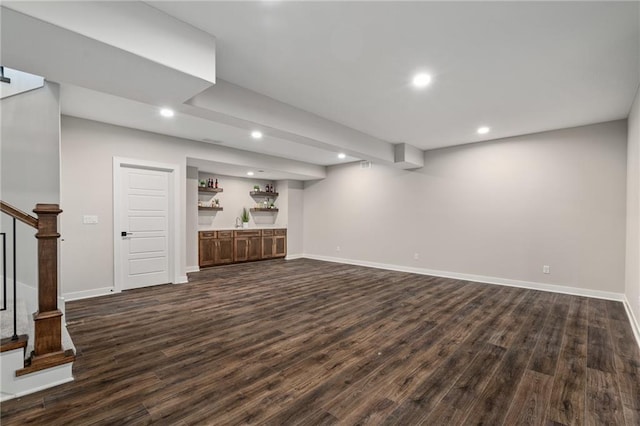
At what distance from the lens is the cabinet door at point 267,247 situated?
8.11 m

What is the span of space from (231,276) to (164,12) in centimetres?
481

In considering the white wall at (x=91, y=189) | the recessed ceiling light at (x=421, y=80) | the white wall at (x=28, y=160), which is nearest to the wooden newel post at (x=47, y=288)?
the white wall at (x=28, y=160)

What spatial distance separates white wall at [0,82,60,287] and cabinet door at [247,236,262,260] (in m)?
4.92

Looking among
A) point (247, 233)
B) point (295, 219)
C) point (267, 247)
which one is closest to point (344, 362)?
point (247, 233)

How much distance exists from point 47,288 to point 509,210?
6359 millimetres

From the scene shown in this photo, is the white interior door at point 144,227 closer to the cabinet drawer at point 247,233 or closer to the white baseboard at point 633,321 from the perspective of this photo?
the cabinet drawer at point 247,233

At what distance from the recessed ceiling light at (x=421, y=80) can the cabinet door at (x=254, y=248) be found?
5.76 metres

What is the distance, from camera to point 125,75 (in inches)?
94.3

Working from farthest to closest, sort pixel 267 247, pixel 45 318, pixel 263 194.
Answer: pixel 263 194
pixel 267 247
pixel 45 318

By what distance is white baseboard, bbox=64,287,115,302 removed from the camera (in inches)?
168

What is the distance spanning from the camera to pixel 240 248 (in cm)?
762

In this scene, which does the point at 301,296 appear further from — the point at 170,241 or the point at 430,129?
the point at 430,129

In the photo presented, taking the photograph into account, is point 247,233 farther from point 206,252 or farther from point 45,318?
point 45,318

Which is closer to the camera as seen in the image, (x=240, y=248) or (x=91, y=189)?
(x=91, y=189)
